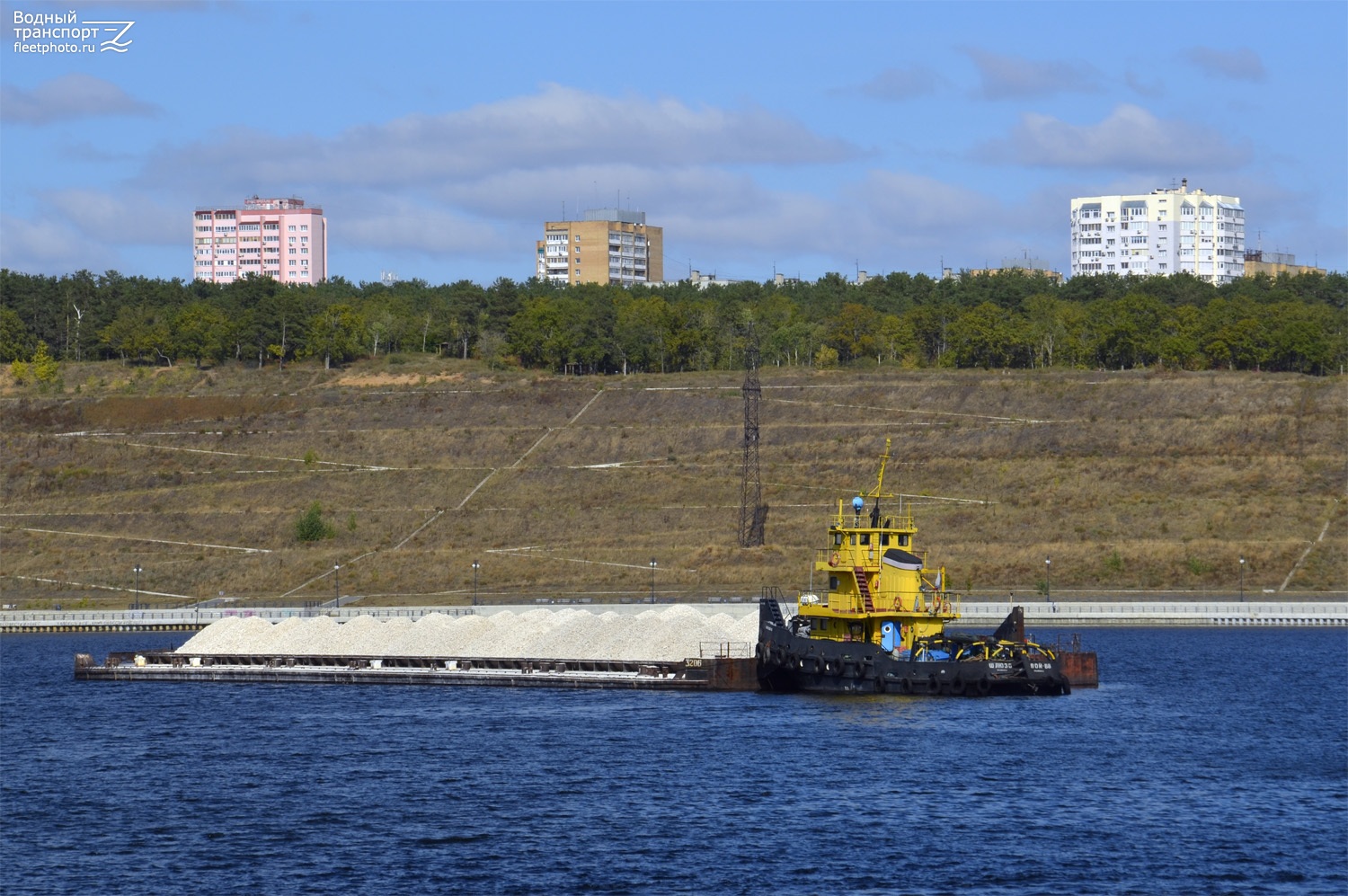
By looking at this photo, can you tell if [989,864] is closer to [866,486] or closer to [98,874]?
[98,874]

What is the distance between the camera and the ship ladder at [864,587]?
281 ft

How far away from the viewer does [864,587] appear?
85625 millimetres

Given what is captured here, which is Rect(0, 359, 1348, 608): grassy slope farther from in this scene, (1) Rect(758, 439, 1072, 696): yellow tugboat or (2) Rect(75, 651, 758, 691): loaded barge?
(1) Rect(758, 439, 1072, 696): yellow tugboat

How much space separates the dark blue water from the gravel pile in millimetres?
6486

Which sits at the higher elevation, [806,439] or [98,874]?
[806,439]

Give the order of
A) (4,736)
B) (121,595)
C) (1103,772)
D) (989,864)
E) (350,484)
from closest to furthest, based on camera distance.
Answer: (989,864) < (1103,772) < (4,736) < (121,595) < (350,484)

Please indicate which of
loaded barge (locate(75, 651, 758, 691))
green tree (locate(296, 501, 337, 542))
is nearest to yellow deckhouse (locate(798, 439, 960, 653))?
loaded barge (locate(75, 651, 758, 691))

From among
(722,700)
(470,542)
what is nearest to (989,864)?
(722,700)

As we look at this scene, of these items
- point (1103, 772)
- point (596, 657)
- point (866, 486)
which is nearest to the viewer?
point (1103, 772)

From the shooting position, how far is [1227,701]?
Result: 279 ft

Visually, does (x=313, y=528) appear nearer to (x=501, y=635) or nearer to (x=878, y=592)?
(x=501, y=635)

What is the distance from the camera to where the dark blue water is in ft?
173

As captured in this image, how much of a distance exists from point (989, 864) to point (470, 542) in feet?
384

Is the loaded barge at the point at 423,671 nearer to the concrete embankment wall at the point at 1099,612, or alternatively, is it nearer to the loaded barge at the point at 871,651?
the loaded barge at the point at 871,651
